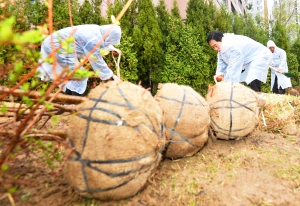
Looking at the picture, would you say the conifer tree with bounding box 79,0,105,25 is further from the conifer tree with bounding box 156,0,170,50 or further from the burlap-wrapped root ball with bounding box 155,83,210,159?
the burlap-wrapped root ball with bounding box 155,83,210,159

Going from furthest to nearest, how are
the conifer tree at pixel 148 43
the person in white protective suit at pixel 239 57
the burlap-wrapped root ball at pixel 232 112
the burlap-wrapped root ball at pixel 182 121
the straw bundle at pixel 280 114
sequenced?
the conifer tree at pixel 148 43 < the person in white protective suit at pixel 239 57 < the straw bundle at pixel 280 114 < the burlap-wrapped root ball at pixel 232 112 < the burlap-wrapped root ball at pixel 182 121

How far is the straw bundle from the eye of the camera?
3.52 metres

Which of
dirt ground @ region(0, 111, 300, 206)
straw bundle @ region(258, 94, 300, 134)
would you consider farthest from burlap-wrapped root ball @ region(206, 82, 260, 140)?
straw bundle @ region(258, 94, 300, 134)

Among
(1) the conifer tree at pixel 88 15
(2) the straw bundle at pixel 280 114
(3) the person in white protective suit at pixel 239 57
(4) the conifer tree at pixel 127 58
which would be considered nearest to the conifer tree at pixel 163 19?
(4) the conifer tree at pixel 127 58

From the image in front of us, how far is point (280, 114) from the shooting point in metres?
3.80

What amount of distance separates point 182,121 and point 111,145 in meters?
0.87

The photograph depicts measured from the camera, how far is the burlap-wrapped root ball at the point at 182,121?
2.26 metres

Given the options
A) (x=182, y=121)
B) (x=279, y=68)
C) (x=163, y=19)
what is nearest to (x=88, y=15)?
(x=163, y=19)

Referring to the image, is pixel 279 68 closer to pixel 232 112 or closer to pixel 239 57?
pixel 239 57

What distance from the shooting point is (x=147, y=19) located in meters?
7.80

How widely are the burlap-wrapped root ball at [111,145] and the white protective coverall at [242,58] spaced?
3.61 meters

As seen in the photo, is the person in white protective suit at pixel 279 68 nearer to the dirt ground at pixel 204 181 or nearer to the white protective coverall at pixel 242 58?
the white protective coverall at pixel 242 58

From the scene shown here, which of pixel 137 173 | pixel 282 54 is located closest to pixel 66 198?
pixel 137 173

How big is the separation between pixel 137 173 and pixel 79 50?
379 centimetres
